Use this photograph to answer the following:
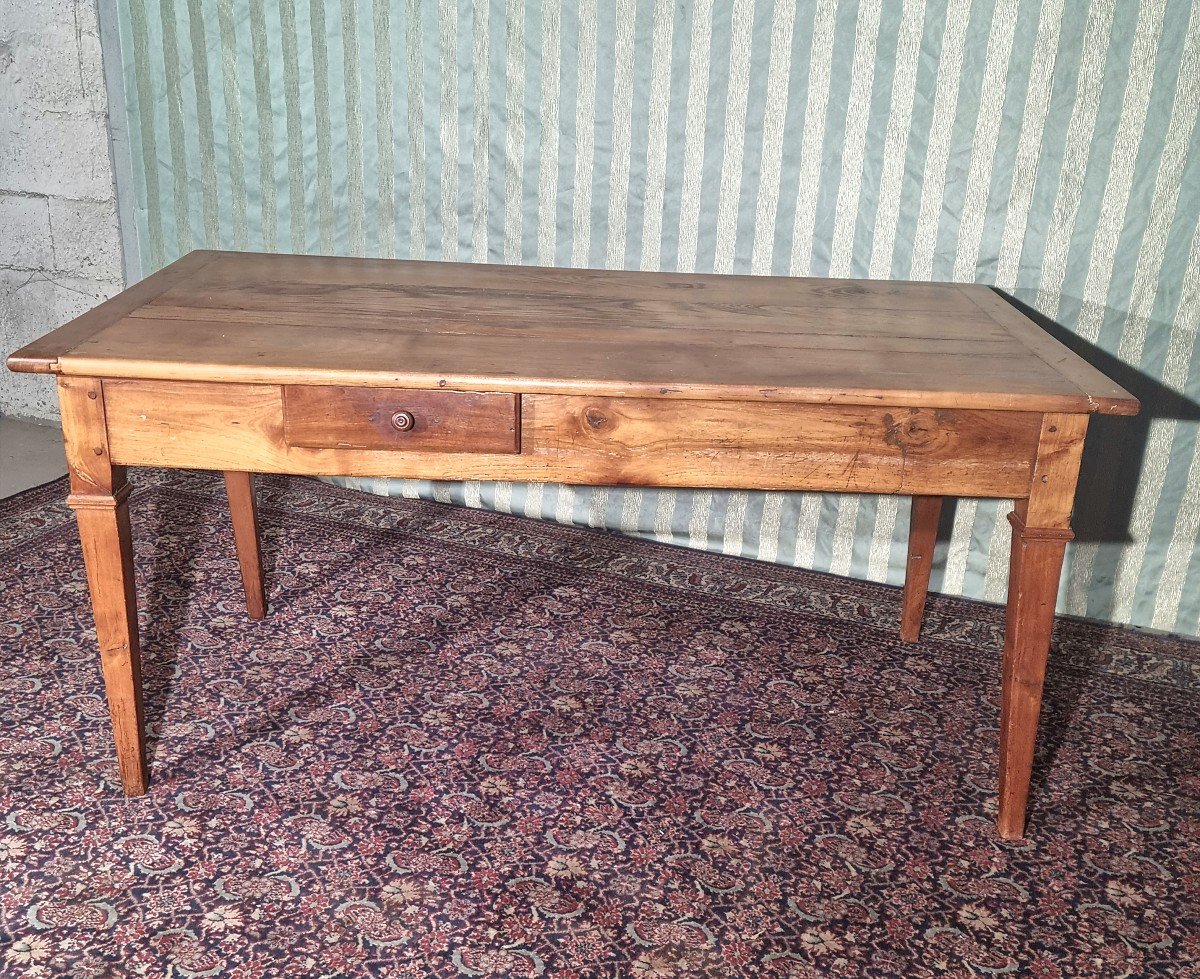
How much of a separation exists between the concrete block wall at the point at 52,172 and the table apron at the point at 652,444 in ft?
5.99

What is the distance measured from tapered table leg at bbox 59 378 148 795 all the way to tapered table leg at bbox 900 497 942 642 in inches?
59.7

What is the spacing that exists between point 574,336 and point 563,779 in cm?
75

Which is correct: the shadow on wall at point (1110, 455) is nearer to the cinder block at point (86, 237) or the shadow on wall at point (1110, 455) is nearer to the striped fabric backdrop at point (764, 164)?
the striped fabric backdrop at point (764, 164)

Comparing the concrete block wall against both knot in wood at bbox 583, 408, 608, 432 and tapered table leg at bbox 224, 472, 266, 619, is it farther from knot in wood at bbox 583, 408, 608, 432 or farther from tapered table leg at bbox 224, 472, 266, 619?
knot in wood at bbox 583, 408, 608, 432

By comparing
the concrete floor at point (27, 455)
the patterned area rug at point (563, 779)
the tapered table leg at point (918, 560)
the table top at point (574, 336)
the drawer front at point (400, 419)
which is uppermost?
the table top at point (574, 336)

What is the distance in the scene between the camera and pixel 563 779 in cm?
193

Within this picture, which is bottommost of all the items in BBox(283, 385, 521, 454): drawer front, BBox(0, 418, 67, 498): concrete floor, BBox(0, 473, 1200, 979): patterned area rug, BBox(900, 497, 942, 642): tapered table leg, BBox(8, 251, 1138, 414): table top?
BBox(0, 418, 67, 498): concrete floor

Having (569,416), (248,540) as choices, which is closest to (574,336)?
(569,416)

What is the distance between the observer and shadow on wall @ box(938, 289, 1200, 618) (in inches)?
97.5

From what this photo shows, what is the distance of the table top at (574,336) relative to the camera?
5.21 ft

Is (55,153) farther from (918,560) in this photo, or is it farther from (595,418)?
(918,560)

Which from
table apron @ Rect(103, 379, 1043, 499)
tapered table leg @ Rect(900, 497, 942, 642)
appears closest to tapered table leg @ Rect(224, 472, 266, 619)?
table apron @ Rect(103, 379, 1043, 499)

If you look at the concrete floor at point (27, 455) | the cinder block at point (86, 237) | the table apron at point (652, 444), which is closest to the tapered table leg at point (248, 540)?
the table apron at point (652, 444)

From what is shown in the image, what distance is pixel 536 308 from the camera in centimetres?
197
